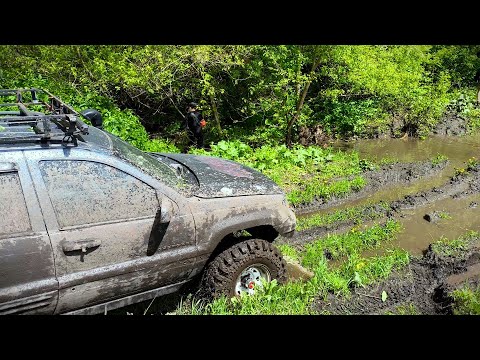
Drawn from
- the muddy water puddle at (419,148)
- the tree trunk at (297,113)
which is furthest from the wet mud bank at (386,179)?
the tree trunk at (297,113)

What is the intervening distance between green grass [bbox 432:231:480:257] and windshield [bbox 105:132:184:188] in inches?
170

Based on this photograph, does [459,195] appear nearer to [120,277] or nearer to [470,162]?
[470,162]

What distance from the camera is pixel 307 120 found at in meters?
13.6

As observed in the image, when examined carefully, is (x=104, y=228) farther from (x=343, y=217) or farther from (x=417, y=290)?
(x=343, y=217)

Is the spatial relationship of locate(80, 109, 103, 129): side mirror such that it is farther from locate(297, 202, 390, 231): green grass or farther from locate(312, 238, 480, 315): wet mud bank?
locate(297, 202, 390, 231): green grass

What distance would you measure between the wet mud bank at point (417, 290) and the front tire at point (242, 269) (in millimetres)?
632

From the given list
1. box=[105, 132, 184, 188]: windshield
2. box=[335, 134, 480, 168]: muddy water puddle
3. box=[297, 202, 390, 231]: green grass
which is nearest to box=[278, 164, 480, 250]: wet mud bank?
box=[297, 202, 390, 231]: green grass

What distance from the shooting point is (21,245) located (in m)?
3.18

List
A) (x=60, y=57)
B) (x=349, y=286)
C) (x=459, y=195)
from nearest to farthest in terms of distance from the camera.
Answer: (x=349, y=286) < (x=459, y=195) < (x=60, y=57)

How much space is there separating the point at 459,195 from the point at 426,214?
155 centimetres
